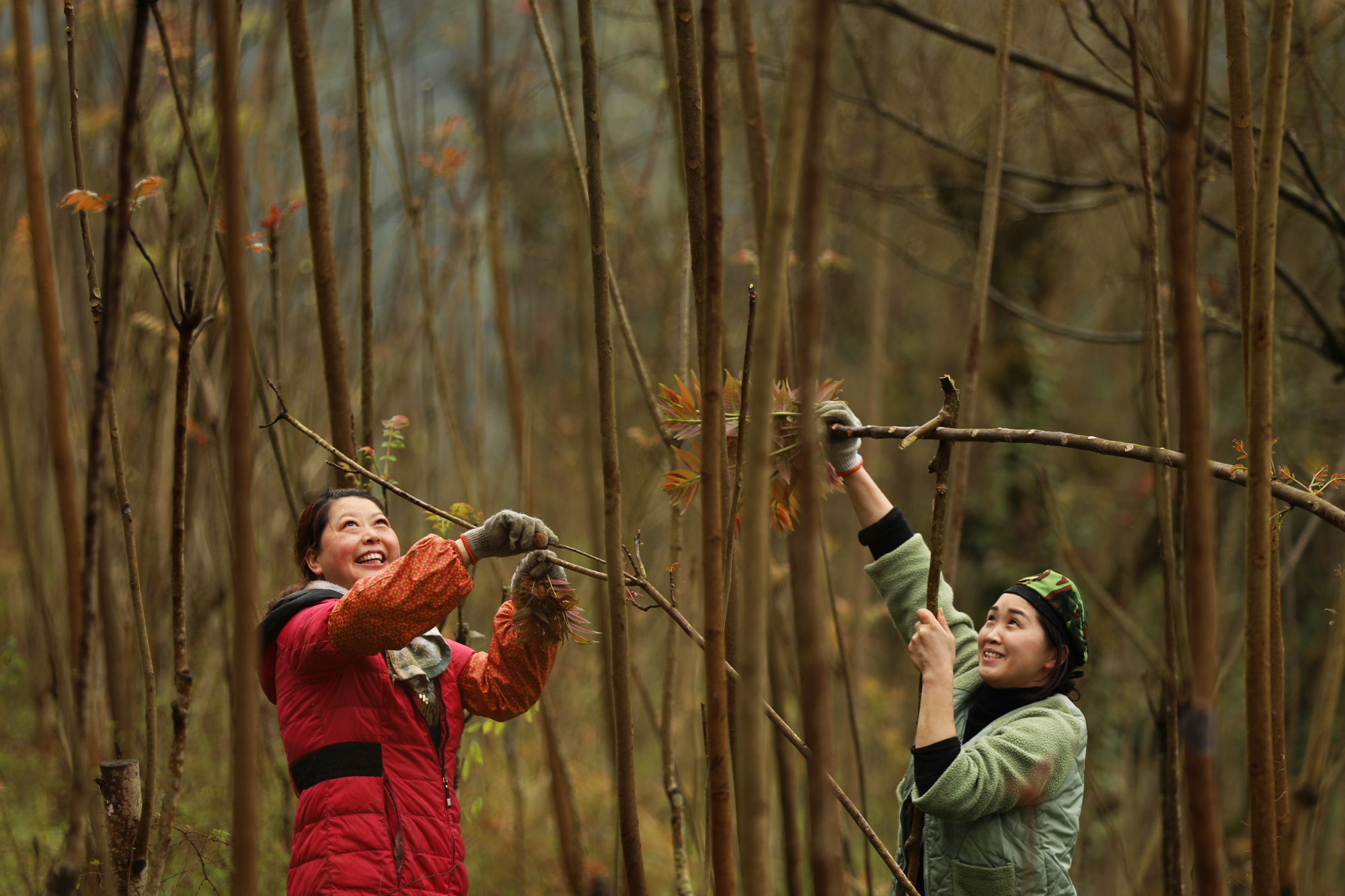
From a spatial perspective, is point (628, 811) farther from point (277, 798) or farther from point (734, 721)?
point (277, 798)

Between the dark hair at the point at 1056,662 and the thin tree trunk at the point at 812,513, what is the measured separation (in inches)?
31.4

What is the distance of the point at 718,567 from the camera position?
2.70ft

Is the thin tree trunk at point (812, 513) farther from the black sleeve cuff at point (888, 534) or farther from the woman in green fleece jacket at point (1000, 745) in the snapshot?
the black sleeve cuff at point (888, 534)

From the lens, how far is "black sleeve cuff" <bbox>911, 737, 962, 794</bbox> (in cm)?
125

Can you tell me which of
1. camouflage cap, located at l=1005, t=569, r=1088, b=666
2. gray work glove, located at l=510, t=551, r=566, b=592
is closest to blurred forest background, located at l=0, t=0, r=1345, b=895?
camouflage cap, located at l=1005, t=569, r=1088, b=666

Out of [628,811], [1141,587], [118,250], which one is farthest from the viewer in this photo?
[1141,587]

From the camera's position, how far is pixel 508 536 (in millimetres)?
1230

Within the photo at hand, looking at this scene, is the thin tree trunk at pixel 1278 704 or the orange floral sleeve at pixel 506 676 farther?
the orange floral sleeve at pixel 506 676

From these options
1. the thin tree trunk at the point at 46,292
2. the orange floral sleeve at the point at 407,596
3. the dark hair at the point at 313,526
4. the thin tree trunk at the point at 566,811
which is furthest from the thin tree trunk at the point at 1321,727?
the thin tree trunk at the point at 566,811

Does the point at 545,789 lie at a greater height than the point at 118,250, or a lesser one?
lesser

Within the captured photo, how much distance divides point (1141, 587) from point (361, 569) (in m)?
5.39

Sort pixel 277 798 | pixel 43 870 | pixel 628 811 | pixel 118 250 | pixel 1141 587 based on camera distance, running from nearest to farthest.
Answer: pixel 118 250 → pixel 628 811 → pixel 43 870 → pixel 277 798 → pixel 1141 587

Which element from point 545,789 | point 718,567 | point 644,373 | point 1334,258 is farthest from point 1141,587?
point 718,567

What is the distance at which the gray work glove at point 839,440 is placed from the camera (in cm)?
131
